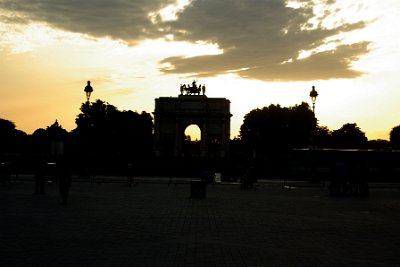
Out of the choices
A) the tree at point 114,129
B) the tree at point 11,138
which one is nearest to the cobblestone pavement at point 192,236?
the tree at point 11,138

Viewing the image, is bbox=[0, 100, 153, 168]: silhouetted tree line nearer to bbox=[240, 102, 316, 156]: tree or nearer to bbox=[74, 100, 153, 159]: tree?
bbox=[74, 100, 153, 159]: tree

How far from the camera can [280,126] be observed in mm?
133625

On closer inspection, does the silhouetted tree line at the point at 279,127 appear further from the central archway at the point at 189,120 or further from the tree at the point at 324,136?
the tree at the point at 324,136

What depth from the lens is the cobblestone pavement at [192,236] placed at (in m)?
10.1

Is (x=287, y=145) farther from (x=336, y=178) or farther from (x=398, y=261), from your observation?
(x=398, y=261)

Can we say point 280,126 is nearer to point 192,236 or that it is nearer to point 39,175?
point 39,175

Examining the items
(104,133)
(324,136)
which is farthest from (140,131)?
(324,136)

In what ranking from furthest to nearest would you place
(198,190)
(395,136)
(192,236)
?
(395,136) < (198,190) < (192,236)

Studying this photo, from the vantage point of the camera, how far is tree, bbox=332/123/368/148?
162250mm

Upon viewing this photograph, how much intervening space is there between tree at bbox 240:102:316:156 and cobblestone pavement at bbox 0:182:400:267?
10809 cm

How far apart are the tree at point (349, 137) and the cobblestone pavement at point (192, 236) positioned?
474 ft

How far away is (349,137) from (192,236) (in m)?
159

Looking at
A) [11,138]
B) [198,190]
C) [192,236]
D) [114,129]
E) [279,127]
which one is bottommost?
[192,236]

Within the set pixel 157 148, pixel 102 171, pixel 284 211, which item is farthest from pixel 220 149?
pixel 284 211
